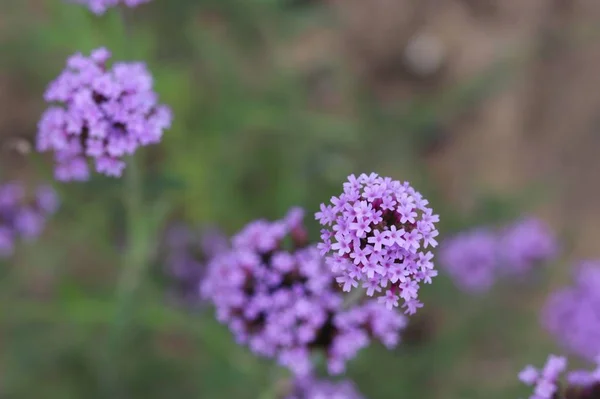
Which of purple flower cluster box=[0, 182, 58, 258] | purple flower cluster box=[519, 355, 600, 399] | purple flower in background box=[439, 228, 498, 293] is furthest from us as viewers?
purple flower in background box=[439, 228, 498, 293]

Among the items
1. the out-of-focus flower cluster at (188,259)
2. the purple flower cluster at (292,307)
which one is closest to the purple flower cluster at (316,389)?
the purple flower cluster at (292,307)

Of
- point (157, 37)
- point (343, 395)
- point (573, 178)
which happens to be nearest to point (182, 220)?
point (157, 37)

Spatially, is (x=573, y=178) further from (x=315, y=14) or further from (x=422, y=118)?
(x=315, y=14)

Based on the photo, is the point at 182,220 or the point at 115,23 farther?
the point at 182,220

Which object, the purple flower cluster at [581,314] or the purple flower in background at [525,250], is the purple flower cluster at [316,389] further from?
the purple flower in background at [525,250]

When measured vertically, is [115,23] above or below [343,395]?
above

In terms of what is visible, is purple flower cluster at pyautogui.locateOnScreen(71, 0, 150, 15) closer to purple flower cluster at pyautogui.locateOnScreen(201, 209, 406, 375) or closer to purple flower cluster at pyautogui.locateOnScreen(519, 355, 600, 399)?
purple flower cluster at pyautogui.locateOnScreen(201, 209, 406, 375)

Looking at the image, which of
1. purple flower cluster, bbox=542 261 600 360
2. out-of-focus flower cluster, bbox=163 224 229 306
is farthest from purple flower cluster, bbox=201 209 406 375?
purple flower cluster, bbox=542 261 600 360
